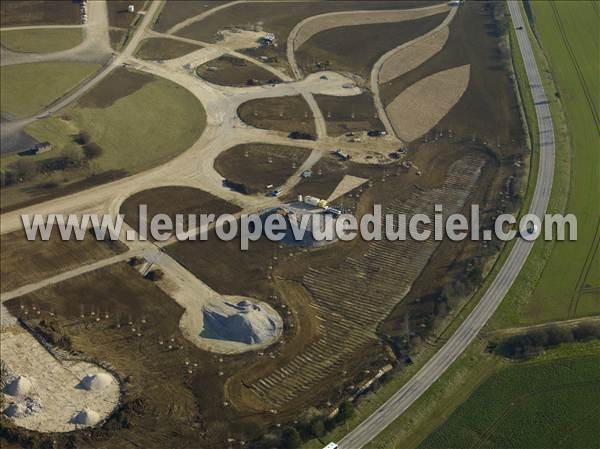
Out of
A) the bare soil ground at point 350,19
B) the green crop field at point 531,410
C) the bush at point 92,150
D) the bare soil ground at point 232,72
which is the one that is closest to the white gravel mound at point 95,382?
the green crop field at point 531,410

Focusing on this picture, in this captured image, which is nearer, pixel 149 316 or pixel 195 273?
pixel 149 316

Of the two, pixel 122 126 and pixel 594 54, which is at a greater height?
pixel 594 54

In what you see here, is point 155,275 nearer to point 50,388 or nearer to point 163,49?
point 50,388

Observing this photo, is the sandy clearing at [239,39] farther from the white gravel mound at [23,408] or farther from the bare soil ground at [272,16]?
the white gravel mound at [23,408]

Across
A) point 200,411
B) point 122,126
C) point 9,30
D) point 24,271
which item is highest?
point 9,30

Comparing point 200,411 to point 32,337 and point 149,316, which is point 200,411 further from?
point 32,337

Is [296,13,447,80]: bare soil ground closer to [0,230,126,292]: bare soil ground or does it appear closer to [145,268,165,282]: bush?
[0,230,126,292]: bare soil ground

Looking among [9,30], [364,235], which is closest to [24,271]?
[364,235]
